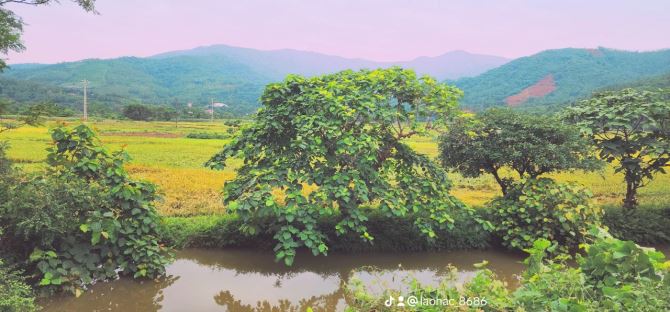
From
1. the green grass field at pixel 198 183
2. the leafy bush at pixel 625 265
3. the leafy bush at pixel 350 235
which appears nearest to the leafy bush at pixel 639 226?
the green grass field at pixel 198 183

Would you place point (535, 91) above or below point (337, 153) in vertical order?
above

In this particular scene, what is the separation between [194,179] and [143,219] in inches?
259

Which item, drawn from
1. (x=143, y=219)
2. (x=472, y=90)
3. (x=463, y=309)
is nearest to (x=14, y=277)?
(x=143, y=219)

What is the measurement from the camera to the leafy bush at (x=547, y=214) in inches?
254

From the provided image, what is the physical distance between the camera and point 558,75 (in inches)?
3669

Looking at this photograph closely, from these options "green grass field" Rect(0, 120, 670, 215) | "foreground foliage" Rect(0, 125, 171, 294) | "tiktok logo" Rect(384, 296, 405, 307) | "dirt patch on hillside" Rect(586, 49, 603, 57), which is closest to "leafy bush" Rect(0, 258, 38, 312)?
"foreground foliage" Rect(0, 125, 171, 294)

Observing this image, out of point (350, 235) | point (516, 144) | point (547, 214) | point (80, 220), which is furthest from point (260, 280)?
point (516, 144)

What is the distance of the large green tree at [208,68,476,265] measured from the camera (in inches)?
221

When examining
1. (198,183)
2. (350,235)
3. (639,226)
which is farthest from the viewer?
(198,183)

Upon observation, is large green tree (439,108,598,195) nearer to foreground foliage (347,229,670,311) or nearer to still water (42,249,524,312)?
still water (42,249,524,312)

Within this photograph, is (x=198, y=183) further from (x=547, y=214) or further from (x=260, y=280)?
(x=547, y=214)

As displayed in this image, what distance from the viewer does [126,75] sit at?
138 metres

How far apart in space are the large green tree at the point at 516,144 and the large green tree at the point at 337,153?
1.03 meters

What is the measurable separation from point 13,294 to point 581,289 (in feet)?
15.8
